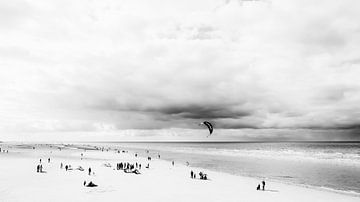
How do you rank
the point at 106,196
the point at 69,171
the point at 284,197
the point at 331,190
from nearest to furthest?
the point at 106,196 < the point at 284,197 < the point at 331,190 < the point at 69,171

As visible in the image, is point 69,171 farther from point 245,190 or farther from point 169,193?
point 245,190

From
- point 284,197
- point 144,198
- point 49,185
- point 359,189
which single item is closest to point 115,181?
point 49,185

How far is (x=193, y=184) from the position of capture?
3997 centimetres

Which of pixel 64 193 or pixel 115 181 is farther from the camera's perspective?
pixel 115 181

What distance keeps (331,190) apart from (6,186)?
127ft

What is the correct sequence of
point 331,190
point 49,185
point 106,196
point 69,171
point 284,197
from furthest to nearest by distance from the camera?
point 69,171 < point 331,190 < point 49,185 < point 284,197 < point 106,196

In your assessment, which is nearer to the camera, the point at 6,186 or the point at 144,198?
the point at 144,198

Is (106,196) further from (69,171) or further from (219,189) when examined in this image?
(69,171)

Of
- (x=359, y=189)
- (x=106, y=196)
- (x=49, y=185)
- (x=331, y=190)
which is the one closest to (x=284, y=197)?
(x=331, y=190)

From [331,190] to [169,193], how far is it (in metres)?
21.3

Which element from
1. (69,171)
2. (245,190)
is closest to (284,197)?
(245,190)

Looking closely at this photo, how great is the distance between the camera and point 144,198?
29.5m

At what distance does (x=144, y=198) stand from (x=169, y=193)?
3870 millimetres

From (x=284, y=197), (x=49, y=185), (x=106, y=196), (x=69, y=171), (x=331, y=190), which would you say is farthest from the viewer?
(x=69, y=171)
